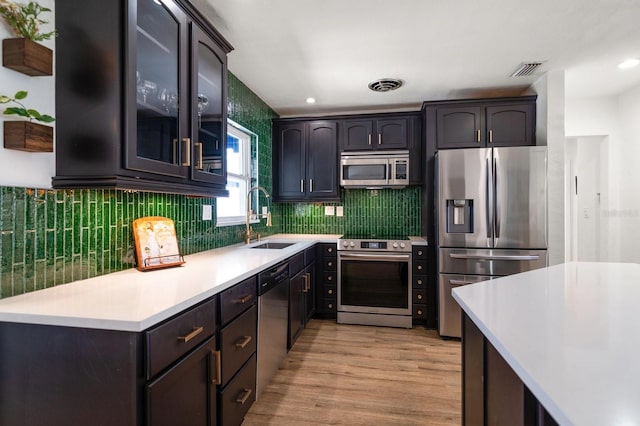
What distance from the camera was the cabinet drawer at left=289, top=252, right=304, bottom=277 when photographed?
2619 millimetres

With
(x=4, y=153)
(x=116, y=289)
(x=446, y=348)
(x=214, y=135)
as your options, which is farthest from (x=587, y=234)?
(x=4, y=153)

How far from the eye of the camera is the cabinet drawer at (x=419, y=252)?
3.29 m

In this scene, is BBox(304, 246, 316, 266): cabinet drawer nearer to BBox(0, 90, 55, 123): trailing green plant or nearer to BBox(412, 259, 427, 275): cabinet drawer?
BBox(412, 259, 427, 275): cabinet drawer

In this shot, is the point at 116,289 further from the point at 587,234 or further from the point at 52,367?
the point at 587,234

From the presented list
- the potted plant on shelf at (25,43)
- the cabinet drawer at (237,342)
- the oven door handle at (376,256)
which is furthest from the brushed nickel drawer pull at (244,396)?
the oven door handle at (376,256)

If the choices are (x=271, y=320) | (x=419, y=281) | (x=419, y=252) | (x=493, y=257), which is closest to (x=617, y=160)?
(x=493, y=257)

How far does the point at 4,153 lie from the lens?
1202 millimetres

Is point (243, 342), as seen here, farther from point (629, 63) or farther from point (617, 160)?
point (617, 160)

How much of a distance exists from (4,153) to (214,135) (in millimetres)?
1007

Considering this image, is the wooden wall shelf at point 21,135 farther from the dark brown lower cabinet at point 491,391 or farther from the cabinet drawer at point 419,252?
the cabinet drawer at point 419,252

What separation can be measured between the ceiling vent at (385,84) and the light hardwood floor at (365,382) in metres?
2.42

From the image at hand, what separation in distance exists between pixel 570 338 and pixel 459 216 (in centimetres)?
237

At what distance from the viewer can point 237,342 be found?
5.49 feet

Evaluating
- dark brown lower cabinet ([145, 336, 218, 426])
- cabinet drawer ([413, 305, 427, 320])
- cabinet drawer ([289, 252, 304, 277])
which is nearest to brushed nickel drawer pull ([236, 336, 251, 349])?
dark brown lower cabinet ([145, 336, 218, 426])
